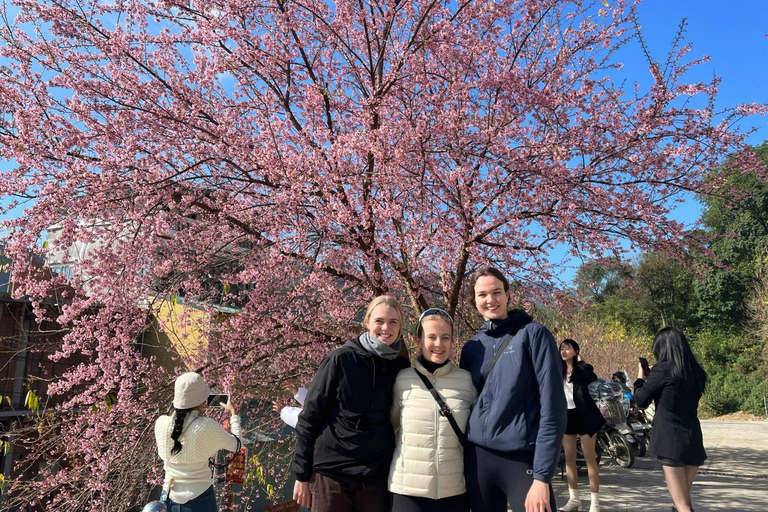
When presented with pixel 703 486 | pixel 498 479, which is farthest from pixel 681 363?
pixel 703 486

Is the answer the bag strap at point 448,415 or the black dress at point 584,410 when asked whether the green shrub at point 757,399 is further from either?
the bag strap at point 448,415

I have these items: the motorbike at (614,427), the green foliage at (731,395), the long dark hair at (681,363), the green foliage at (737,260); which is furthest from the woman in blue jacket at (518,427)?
the green foliage at (737,260)

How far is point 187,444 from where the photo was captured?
320 centimetres

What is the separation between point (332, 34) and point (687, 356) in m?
4.10

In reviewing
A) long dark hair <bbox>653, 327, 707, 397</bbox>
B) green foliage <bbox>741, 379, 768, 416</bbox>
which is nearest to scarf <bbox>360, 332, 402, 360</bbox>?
long dark hair <bbox>653, 327, 707, 397</bbox>

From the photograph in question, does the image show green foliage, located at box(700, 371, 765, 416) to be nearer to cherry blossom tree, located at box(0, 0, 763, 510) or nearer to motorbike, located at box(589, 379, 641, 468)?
motorbike, located at box(589, 379, 641, 468)

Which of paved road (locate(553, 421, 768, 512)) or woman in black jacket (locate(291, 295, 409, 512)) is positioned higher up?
woman in black jacket (locate(291, 295, 409, 512))

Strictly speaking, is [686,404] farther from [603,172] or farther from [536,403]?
[603,172]

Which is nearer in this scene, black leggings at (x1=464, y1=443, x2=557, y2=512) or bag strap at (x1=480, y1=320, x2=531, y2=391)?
black leggings at (x1=464, y1=443, x2=557, y2=512)

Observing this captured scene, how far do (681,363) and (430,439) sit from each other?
2206 mm

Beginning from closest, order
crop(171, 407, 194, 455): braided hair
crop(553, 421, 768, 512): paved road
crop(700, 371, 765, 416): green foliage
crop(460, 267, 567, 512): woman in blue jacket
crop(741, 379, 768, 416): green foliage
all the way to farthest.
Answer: crop(460, 267, 567, 512): woman in blue jacket → crop(171, 407, 194, 455): braided hair → crop(553, 421, 768, 512): paved road → crop(741, 379, 768, 416): green foliage → crop(700, 371, 765, 416): green foliage

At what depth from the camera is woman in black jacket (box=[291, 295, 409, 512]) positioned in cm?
241

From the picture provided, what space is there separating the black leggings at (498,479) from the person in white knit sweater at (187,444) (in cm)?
171

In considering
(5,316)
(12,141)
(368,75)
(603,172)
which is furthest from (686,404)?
(5,316)
